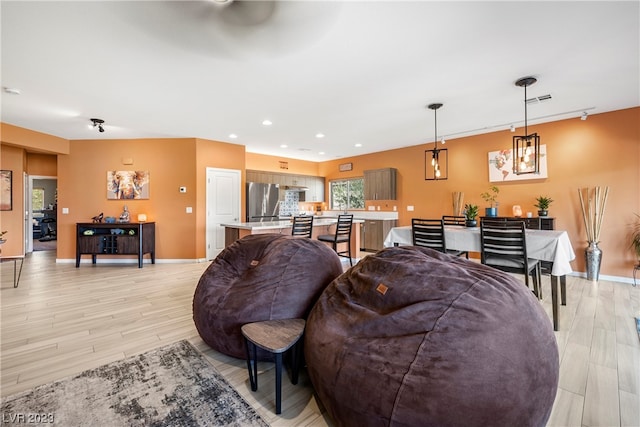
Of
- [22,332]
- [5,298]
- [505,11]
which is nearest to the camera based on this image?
[505,11]

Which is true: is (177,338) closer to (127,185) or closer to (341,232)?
(341,232)

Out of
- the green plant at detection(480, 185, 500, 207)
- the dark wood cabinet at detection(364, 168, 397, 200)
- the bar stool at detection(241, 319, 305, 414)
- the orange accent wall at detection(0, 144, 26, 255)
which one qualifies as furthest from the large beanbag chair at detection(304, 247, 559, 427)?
the orange accent wall at detection(0, 144, 26, 255)

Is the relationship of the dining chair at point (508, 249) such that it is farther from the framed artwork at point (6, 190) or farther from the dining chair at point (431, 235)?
the framed artwork at point (6, 190)

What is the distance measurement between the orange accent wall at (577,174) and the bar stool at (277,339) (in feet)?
16.5

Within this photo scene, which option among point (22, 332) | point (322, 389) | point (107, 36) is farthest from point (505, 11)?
point (22, 332)

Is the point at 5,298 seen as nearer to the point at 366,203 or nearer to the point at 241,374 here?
the point at 241,374

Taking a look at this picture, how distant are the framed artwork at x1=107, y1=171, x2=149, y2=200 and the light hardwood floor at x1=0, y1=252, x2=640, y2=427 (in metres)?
1.92

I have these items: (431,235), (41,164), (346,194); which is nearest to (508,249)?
(431,235)

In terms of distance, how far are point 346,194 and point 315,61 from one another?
580 cm

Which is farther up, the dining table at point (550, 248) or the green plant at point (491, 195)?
the green plant at point (491, 195)

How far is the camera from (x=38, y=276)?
4.57m

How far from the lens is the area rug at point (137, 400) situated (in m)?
1.56

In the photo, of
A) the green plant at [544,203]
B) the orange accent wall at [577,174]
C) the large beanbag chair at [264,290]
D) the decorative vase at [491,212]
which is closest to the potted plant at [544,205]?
the green plant at [544,203]

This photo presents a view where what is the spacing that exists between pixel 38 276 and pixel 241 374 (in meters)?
4.82
